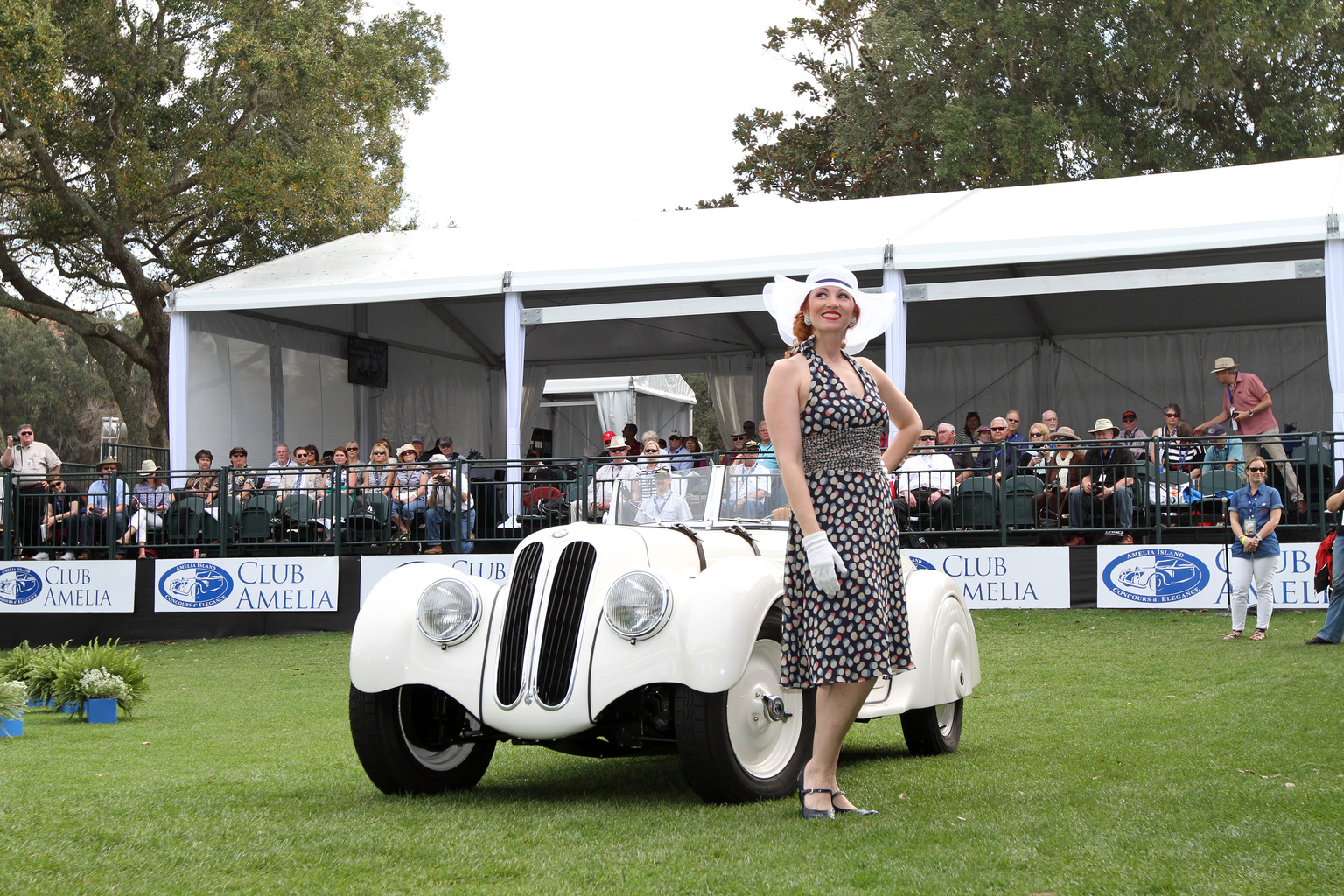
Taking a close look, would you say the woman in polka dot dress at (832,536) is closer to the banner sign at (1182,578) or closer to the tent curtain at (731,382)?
the banner sign at (1182,578)

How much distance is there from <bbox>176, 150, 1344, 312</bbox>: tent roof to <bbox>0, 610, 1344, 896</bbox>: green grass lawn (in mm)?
7248

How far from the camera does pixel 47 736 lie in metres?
7.53

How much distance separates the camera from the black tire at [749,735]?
4.70m

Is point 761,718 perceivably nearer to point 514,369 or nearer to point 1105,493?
point 1105,493

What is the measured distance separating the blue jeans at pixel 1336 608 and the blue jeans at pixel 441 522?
8.38 meters

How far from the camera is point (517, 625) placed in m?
5.08

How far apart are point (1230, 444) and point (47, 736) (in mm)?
10279

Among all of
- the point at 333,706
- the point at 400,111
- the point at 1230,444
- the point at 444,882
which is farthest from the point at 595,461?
the point at 400,111

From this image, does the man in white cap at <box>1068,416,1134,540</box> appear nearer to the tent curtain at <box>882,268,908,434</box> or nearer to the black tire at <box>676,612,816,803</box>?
the tent curtain at <box>882,268,908,434</box>

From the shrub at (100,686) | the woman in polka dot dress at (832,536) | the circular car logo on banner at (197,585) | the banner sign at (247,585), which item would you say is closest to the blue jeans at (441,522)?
the banner sign at (247,585)

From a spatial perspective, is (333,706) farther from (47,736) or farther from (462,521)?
(462,521)

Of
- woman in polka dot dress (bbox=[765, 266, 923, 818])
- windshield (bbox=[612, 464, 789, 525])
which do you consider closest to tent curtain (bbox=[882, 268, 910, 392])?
windshield (bbox=[612, 464, 789, 525])

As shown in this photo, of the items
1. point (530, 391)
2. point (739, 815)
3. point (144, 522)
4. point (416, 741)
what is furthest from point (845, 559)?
point (530, 391)

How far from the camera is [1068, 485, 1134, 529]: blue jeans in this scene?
12.4 meters
